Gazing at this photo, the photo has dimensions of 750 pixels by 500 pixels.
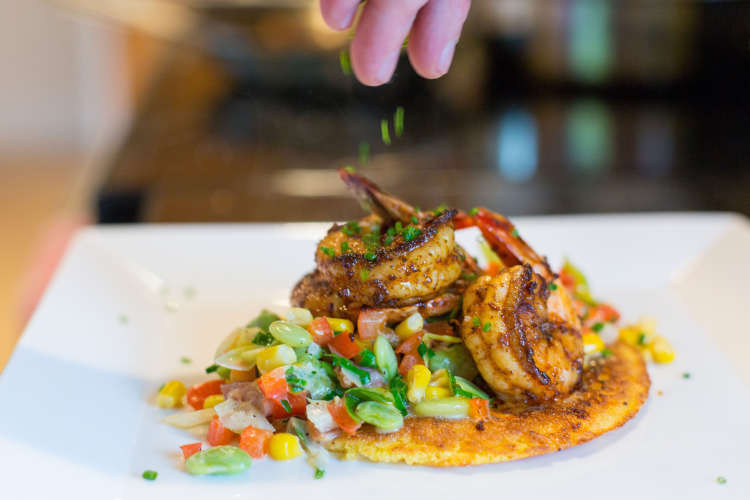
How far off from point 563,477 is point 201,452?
123 centimetres

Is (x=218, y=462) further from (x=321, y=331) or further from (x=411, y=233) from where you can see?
(x=411, y=233)

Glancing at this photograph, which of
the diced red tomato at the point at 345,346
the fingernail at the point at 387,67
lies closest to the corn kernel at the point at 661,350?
the diced red tomato at the point at 345,346

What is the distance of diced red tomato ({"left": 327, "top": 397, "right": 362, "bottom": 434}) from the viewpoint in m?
2.86

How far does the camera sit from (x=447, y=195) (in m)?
5.82

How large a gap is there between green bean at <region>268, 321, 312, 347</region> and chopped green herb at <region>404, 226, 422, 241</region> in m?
0.52

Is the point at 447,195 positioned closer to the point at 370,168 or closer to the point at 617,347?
the point at 370,168

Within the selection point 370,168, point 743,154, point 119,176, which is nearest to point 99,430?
point 119,176

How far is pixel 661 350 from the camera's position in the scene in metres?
3.49

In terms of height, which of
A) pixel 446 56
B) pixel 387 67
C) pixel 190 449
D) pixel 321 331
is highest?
pixel 446 56

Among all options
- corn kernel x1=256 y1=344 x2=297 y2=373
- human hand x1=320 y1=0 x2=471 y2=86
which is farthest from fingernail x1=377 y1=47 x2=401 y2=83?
corn kernel x1=256 y1=344 x2=297 y2=373

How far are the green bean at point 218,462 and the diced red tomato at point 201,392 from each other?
1.42 feet

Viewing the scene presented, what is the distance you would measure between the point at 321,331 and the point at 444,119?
479 cm

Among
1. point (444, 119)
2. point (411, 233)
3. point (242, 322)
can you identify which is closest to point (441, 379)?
point (411, 233)

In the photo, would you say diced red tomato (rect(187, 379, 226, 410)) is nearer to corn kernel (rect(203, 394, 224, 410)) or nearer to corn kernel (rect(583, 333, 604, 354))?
corn kernel (rect(203, 394, 224, 410))
